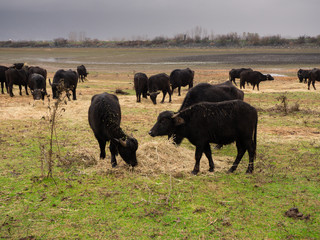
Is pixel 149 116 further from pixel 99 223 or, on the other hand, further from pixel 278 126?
pixel 99 223

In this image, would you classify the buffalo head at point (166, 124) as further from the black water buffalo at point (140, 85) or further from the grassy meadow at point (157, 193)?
the black water buffalo at point (140, 85)

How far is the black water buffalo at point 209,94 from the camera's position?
992 cm

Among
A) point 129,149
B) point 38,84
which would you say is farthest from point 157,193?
point 38,84

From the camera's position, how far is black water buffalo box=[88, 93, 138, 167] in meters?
7.48

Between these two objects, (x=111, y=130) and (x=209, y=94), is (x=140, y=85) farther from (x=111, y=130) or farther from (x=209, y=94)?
(x=111, y=130)

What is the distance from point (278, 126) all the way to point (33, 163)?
30.6ft

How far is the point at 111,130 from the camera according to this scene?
24.7 feet

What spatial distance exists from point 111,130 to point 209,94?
13.3 ft

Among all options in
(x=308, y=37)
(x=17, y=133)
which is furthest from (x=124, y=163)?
(x=308, y=37)

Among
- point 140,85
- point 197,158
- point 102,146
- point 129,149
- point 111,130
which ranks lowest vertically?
point 197,158

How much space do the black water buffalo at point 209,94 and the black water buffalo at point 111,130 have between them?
2.69 metres

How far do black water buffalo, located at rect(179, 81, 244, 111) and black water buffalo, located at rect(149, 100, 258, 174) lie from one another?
6.27 ft

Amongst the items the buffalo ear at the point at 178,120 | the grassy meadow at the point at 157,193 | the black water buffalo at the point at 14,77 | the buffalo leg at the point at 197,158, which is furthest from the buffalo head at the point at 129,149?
the black water buffalo at the point at 14,77

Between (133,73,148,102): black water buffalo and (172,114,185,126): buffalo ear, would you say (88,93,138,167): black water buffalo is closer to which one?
(172,114,185,126): buffalo ear
